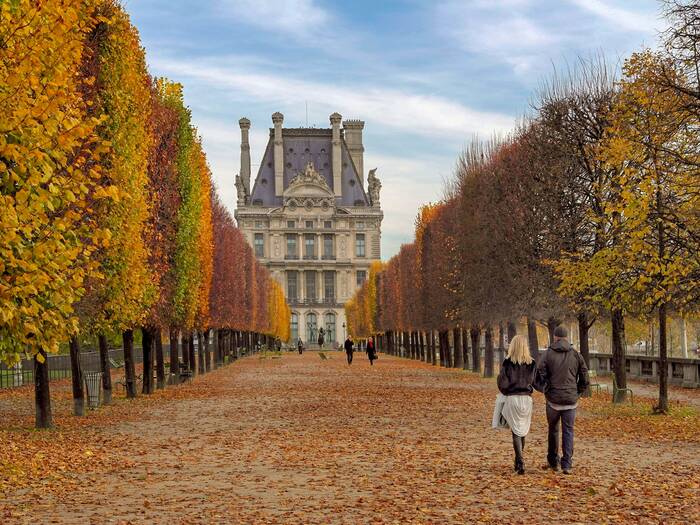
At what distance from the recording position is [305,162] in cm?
18038

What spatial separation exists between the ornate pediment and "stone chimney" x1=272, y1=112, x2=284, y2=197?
2.67m

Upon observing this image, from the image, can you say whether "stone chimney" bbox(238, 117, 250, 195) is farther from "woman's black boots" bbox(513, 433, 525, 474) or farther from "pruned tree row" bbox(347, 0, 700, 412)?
"woman's black boots" bbox(513, 433, 525, 474)

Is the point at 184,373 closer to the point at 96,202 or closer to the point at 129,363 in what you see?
the point at 129,363

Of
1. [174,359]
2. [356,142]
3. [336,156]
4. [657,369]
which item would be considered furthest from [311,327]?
[657,369]

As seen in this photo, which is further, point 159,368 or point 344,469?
point 159,368

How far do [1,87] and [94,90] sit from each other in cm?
1428

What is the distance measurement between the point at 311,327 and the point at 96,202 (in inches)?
5926

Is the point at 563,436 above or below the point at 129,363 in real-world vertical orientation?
below

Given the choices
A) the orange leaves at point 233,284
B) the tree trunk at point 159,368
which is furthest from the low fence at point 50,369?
the orange leaves at point 233,284

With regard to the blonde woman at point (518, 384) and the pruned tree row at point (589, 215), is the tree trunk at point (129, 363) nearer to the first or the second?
the pruned tree row at point (589, 215)

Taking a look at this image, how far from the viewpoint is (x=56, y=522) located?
37.8 feet

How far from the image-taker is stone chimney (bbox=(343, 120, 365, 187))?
18412 cm

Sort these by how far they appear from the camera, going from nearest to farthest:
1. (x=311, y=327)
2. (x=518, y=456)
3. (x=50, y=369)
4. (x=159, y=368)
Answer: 1. (x=518, y=456)
2. (x=159, y=368)
3. (x=50, y=369)
4. (x=311, y=327)

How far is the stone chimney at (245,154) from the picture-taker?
589 feet
